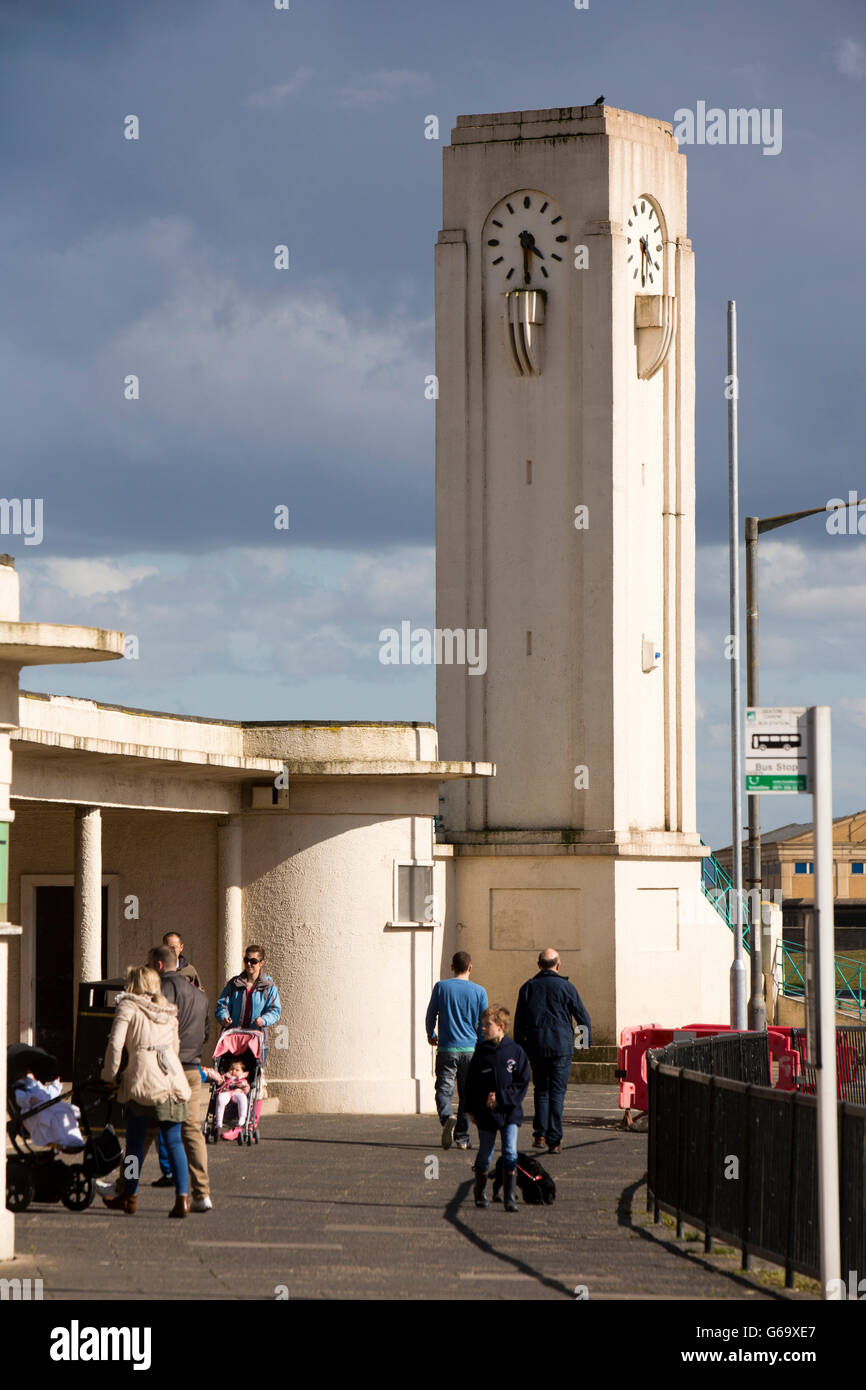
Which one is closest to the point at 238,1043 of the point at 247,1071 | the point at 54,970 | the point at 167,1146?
the point at 247,1071

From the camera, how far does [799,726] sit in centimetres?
1014

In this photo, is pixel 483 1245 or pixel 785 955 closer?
pixel 483 1245

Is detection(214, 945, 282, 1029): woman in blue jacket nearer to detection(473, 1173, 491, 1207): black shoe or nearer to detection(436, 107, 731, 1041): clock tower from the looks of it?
detection(473, 1173, 491, 1207): black shoe

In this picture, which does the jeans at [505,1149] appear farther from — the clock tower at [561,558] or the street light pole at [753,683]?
the street light pole at [753,683]

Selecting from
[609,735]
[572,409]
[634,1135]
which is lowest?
[634,1135]

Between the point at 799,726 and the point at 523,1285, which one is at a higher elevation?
the point at 799,726

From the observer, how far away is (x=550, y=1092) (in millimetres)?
17781

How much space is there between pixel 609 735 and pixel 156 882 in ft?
27.3

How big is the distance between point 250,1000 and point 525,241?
14787 millimetres

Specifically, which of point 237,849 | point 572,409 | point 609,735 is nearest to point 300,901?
point 237,849

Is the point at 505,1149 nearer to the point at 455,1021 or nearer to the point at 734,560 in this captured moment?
the point at 455,1021

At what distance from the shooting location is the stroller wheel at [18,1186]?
13.7 meters
